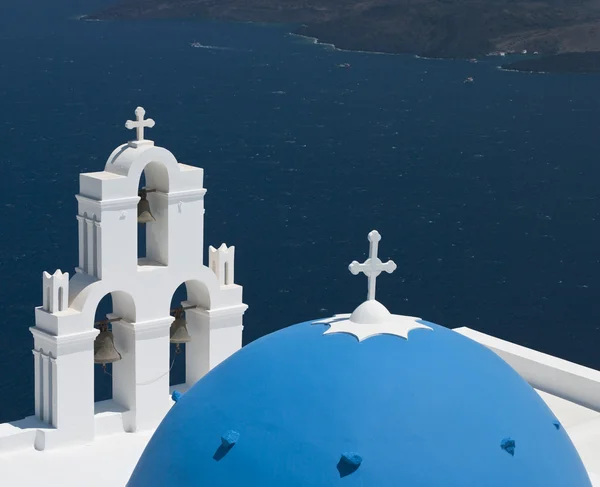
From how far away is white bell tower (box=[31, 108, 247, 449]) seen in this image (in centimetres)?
1444

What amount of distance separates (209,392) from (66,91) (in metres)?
113

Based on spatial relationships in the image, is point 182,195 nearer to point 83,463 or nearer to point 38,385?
point 38,385

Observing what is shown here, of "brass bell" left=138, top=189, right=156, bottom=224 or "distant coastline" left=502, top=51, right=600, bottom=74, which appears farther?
"distant coastline" left=502, top=51, right=600, bottom=74

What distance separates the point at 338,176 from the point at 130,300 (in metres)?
68.2

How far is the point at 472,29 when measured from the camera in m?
165

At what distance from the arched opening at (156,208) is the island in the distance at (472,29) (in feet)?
452

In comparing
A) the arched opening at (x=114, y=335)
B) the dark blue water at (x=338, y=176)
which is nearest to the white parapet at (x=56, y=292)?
the arched opening at (x=114, y=335)

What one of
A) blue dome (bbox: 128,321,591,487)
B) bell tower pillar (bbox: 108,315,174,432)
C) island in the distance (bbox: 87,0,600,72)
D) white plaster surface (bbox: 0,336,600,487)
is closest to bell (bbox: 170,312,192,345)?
bell tower pillar (bbox: 108,315,174,432)

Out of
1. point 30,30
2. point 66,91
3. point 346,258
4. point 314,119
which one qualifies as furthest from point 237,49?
point 346,258

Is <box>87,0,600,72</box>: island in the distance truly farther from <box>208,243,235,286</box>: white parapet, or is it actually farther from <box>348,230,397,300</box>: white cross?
<box>348,230,397,300</box>: white cross

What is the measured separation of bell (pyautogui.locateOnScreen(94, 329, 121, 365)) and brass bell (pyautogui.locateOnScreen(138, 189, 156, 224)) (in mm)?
1294

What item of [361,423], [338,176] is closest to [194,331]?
[361,423]

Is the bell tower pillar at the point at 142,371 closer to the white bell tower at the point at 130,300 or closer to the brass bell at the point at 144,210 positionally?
the white bell tower at the point at 130,300

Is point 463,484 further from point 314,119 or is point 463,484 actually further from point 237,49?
point 237,49
